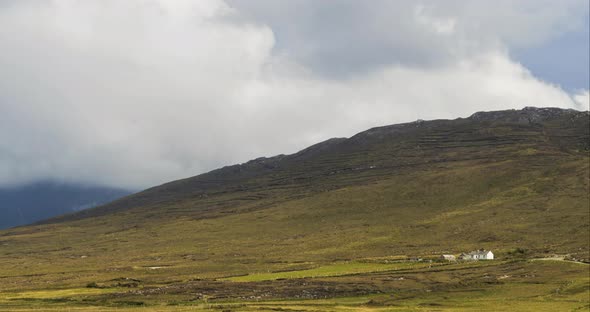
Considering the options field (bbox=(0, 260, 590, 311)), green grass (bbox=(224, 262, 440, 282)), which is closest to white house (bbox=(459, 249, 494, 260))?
green grass (bbox=(224, 262, 440, 282))

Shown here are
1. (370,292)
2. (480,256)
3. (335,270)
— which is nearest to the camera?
(370,292)

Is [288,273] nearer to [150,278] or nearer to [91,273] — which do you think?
[150,278]

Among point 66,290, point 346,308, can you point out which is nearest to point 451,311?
point 346,308

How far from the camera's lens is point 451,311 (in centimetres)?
10500

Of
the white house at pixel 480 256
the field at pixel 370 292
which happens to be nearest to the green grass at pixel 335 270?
the field at pixel 370 292

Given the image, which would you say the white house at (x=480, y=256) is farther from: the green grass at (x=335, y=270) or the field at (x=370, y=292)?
the field at (x=370, y=292)

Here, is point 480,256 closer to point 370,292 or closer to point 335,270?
point 335,270

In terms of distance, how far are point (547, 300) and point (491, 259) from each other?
65760mm

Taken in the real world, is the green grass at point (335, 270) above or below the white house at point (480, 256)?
above

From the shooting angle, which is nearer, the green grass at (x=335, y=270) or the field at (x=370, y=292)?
the field at (x=370, y=292)

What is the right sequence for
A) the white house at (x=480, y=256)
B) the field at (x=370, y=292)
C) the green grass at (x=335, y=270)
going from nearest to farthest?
the field at (x=370, y=292) < the green grass at (x=335, y=270) < the white house at (x=480, y=256)

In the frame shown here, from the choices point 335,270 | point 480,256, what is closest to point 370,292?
point 335,270

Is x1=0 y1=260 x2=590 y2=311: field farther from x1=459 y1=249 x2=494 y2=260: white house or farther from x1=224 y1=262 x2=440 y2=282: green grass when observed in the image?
x1=459 y1=249 x2=494 y2=260: white house

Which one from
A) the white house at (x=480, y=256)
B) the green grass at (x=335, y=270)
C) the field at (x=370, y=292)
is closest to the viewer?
the field at (x=370, y=292)
